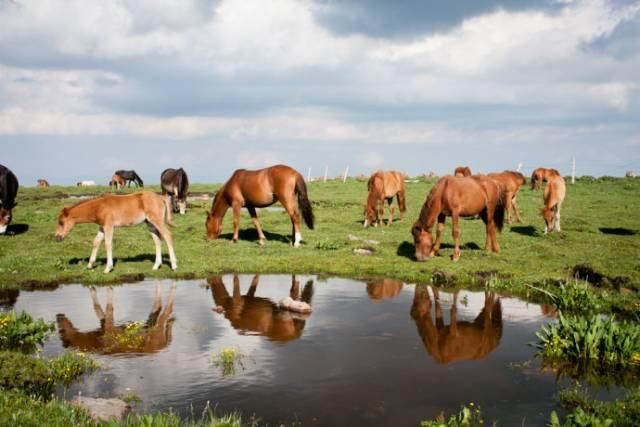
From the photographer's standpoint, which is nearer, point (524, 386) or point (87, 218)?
point (524, 386)

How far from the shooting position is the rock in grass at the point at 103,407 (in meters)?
6.23

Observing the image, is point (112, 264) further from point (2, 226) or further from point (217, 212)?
point (2, 226)

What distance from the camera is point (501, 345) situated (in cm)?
935

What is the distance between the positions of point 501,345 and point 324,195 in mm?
32232

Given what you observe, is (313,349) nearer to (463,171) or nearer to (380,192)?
(380,192)

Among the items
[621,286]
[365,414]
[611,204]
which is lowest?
[365,414]

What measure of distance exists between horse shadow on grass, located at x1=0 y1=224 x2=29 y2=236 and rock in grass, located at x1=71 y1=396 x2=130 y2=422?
1884 centimetres

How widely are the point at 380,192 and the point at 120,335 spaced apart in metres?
17.3

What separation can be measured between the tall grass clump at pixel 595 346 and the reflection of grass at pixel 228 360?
5.06 metres

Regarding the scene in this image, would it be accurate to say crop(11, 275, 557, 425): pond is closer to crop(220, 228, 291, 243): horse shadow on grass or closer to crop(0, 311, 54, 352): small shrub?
crop(0, 311, 54, 352): small shrub

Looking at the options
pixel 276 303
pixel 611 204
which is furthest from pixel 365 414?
pixel 611 204

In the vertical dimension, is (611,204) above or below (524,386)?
above

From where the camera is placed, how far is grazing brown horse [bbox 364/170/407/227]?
2486cm

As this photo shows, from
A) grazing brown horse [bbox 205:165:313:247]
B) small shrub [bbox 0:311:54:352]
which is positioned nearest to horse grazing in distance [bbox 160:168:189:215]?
grazing brown horse [bbox 205:165:313:247]
